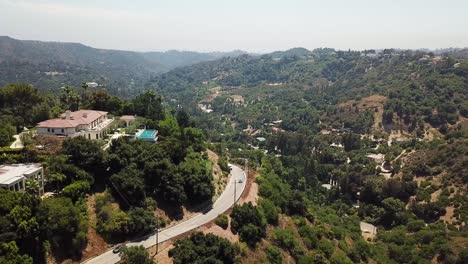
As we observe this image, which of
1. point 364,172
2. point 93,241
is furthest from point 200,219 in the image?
point 364,172

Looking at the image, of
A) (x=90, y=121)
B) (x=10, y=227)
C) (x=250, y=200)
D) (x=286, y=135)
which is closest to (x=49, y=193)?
(x=10, y=227)

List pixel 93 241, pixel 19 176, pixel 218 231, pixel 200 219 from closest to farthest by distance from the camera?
pixel 19 176
pixel 93 241
pixel 218 231
pixel 200 219

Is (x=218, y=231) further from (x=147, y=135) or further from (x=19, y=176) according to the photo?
(x=19, y=176)

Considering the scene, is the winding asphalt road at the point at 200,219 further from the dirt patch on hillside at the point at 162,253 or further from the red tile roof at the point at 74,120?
the red tile roof at the point at 74,120

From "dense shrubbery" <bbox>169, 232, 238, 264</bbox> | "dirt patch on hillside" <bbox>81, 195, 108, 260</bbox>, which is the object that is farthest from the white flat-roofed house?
"dense shrubbery" <bbox>169, 232, 238, 264</bbox>

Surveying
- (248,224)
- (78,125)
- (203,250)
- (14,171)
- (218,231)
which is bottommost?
(218,231)

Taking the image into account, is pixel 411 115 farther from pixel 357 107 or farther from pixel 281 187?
pixel 281 187
